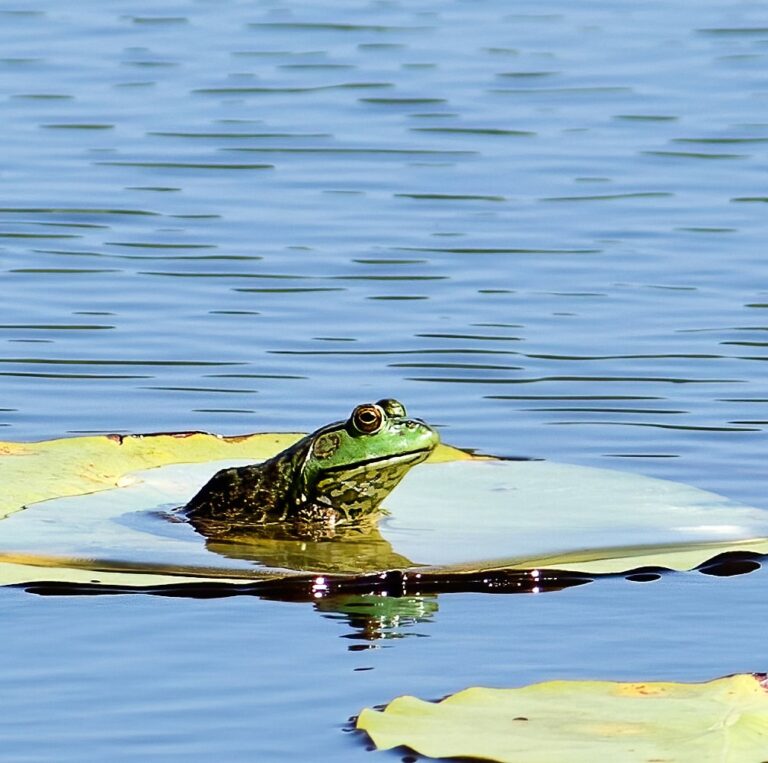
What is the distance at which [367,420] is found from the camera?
8.69 m

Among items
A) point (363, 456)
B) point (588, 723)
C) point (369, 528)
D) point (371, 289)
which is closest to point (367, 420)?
point (363, 456)

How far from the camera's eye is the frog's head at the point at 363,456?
8648 mm

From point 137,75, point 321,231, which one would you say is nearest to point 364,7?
point 137,75

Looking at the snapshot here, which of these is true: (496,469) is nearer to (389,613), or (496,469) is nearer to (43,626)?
(389,613)

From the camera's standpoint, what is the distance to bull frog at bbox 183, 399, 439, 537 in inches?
341

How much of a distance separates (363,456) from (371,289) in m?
5.41

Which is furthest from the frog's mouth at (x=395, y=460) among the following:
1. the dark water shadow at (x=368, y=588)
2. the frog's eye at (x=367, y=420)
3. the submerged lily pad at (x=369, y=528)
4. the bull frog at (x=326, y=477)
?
the dark water shadow at (x=368, y=588)

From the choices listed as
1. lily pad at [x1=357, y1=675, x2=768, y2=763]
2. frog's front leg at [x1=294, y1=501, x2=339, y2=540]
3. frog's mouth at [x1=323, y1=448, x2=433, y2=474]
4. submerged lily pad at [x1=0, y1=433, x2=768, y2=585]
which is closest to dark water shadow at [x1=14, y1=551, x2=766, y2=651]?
submerged lily pad at [x1=0, y1=433, x2=768, y2=585]

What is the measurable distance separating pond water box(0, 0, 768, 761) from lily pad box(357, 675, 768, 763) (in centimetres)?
19

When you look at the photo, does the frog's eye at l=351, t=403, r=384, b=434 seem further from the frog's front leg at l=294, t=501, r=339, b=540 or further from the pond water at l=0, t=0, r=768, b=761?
the pond water at l=0, t=0, r=768, b=761

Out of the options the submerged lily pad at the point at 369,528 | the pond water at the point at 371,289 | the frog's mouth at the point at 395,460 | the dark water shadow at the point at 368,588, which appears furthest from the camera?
the frog's mouth at the point at 395,460

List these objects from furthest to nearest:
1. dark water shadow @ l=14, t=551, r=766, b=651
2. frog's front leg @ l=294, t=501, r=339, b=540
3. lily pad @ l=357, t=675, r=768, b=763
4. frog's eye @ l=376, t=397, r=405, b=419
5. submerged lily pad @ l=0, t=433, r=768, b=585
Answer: frog's front leg @ l=294, t=501, r=339, b=540
frog's eye @ l=376, t=397, r=405, b=419
submerged lily pad @ l=0, t=433, r=768, b=585
dark water shadow @ l=14, t=551, r=766, b=651
lily pad @ l=357, t=675, r=768, b=763

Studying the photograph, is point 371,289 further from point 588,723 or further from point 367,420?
point 588,723

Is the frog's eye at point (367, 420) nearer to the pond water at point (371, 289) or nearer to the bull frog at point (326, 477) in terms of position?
the bull frog at point (326, 477)
